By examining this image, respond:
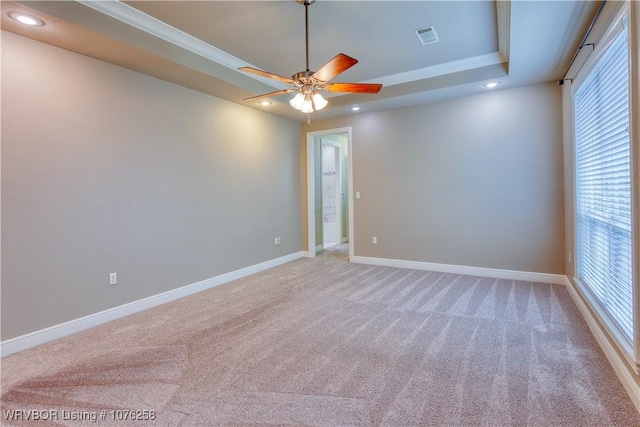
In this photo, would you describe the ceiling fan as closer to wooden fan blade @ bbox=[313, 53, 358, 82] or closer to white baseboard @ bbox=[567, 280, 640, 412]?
wooden fan blade @ bbox=[313, 53, 358, 82]

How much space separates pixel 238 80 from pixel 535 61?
10.9 ft

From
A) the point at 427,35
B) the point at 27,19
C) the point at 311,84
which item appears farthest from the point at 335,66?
the point at 27,19

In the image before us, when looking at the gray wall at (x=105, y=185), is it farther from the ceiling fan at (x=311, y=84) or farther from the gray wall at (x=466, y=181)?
the gray wall at (x=466, y=181)

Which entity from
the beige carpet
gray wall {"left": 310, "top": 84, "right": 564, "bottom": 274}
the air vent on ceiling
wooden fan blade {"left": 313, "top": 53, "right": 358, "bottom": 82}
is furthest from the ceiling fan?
gray wall {"left": 310, "top": 84, "right": 564, "bottom": 274}

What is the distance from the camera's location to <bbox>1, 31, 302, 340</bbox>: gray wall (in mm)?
2516

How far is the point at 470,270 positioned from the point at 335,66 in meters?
3.65

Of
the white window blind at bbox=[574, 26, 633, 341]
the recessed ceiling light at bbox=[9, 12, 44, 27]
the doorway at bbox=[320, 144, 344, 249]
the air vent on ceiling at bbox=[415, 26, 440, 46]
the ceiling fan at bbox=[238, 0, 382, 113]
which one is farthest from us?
the doorway at bbox=[320, 144, 344, 249]

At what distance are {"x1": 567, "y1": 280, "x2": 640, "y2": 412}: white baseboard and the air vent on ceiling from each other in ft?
9.86

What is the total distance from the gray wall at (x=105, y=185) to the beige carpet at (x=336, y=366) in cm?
47

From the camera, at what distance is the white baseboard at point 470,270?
13.1 feet

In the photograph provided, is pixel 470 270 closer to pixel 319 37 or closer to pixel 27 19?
pixel 319 37

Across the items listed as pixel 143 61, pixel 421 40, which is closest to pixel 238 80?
pixel 143 61

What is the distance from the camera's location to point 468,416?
1.67 metres

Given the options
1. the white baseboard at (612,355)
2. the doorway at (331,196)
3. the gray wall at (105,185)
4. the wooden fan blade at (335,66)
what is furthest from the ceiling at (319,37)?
the doorway at (331,196)
